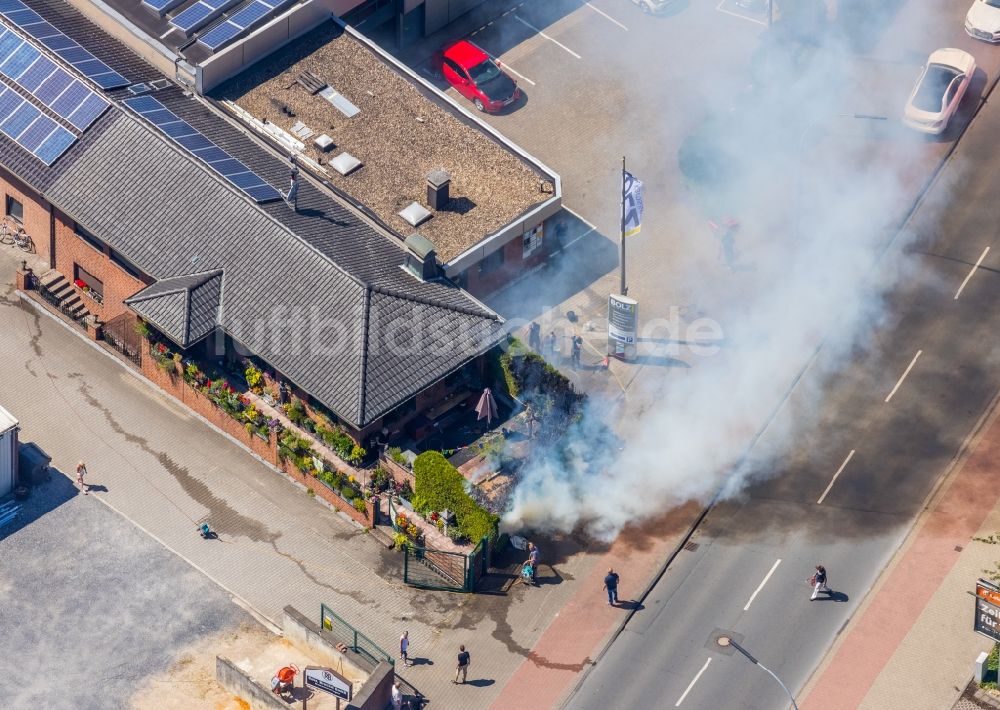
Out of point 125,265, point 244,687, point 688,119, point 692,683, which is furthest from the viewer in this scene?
point 688,119

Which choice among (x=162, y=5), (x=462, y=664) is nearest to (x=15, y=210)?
(x=162, y=5)

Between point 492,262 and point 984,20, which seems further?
point 984,20

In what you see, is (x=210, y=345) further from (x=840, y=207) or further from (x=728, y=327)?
(x=840, y=207)

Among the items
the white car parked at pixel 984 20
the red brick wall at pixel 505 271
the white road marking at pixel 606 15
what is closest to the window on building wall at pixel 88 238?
the red brick wall at pixel 505 271

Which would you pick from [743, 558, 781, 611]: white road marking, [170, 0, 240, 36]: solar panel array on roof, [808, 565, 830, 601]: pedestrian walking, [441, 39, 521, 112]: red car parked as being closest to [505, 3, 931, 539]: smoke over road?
[743, 558, 781, 611]: white road marking

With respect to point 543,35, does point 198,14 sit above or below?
above

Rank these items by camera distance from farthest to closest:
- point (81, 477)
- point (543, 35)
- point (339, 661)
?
point (543, 35), point (81, 477), point (339, 661)

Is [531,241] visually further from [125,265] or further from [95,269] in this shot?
[95,269]

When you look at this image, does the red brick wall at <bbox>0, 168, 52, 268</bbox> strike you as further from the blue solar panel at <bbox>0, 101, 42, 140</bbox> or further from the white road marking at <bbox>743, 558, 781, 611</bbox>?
the white road marking at <bbox>743, 558, 781, 611</bbox>
